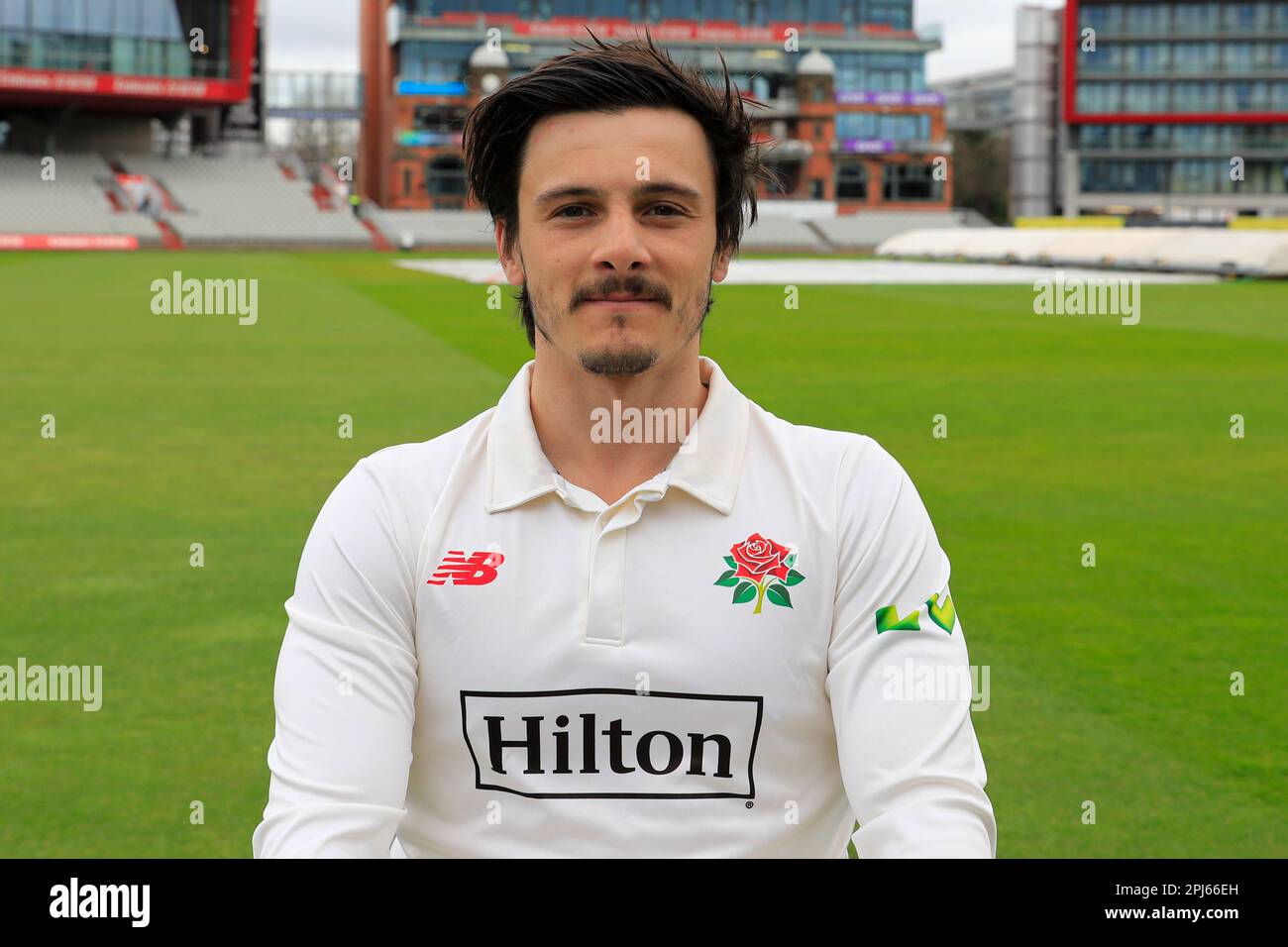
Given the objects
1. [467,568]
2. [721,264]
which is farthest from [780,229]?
[467,568]

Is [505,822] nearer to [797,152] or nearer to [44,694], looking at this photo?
[44,694]

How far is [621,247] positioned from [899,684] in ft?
2.89

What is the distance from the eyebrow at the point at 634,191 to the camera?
9.02 ft

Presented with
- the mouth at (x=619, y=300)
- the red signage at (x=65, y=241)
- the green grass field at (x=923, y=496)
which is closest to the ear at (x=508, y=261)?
the mouth at (x=619, y=300)

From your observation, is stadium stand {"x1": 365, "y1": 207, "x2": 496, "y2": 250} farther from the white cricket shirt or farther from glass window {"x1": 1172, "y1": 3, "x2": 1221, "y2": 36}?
the white cricket shirt

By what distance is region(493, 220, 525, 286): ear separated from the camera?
10.1 ft

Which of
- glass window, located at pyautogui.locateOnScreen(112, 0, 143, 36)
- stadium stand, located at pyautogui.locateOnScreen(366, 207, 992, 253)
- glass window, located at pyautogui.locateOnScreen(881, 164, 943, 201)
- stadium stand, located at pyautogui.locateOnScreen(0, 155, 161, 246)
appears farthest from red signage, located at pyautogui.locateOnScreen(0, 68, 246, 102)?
glass window, located at pyautogui.locateOnScreen(881, 164, 943, 201)

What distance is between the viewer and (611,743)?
265 centimetres

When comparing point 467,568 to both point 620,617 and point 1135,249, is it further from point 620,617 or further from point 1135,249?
point 1135,249

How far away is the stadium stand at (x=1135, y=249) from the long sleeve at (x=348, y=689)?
44.3 meters

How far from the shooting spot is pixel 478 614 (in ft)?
8.72

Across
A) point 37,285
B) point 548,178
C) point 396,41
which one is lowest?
point 37,285

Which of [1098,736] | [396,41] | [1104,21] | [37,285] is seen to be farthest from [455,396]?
[1104,21]
